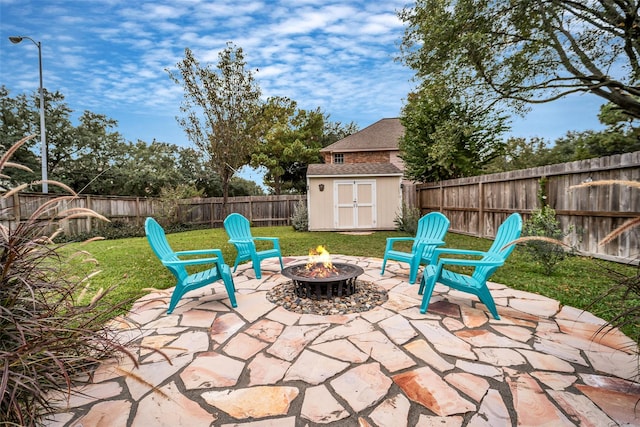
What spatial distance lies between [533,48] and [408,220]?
6611 mm

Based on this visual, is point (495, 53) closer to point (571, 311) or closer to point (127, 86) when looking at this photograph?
point (571, 311)

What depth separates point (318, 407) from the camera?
1739mm

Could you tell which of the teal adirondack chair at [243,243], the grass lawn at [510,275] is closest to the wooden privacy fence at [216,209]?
the grass lawn at [510,275]

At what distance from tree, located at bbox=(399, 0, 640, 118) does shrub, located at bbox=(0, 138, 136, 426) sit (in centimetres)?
1028

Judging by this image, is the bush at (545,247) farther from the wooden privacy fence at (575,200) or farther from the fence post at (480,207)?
the fence post at (480,207)

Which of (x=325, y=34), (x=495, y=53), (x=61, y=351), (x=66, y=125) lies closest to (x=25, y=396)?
(x=61, y=351)

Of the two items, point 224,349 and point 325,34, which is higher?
point 325,34

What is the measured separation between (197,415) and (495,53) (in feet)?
38.4

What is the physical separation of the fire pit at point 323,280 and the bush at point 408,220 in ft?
21.2

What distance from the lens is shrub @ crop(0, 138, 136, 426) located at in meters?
1.13

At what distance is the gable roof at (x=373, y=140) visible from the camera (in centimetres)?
1808

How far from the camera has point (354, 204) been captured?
431 inches

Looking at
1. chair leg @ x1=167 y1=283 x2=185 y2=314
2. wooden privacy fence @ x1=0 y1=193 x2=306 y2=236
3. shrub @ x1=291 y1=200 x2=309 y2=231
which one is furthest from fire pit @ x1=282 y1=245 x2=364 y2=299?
wooden privacy fence @ x1=0 y1=193 x2=306 y2=236

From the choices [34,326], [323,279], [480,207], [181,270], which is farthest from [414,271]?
[480,207]
